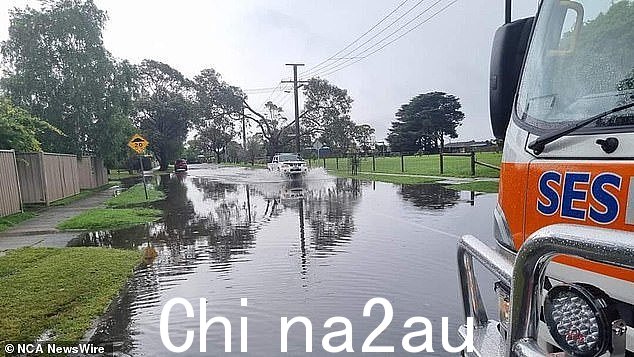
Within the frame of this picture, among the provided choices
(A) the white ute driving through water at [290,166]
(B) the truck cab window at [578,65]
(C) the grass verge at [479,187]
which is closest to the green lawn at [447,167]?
(C) the grass verge at [479,187]

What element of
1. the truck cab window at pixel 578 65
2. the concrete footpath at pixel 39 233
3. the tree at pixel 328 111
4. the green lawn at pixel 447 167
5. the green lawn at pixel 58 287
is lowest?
the green lawn at pixel 447 167

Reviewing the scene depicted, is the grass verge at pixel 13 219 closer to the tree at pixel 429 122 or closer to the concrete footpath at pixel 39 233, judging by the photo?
the concrete footpath at pixel 39 233

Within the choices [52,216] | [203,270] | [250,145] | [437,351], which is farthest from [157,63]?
[437,351]

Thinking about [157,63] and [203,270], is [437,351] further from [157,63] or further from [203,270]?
[157,63]

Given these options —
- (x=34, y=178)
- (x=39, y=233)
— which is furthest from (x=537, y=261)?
(x=34, y=178)

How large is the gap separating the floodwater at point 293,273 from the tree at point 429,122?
53.9 metres

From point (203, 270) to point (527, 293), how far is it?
6.01 metres

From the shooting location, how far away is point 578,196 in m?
1.83

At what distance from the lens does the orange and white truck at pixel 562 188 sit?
1434 mm

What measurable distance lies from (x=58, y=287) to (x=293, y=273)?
305cm

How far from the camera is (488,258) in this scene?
2070 mm

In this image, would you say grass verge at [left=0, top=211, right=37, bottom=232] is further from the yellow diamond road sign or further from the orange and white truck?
the orange and white truck

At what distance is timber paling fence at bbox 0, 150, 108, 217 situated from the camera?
13289 mm

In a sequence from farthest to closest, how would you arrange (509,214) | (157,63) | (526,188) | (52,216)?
(157,63) < (52,216) < (509,214) < (526,188)
